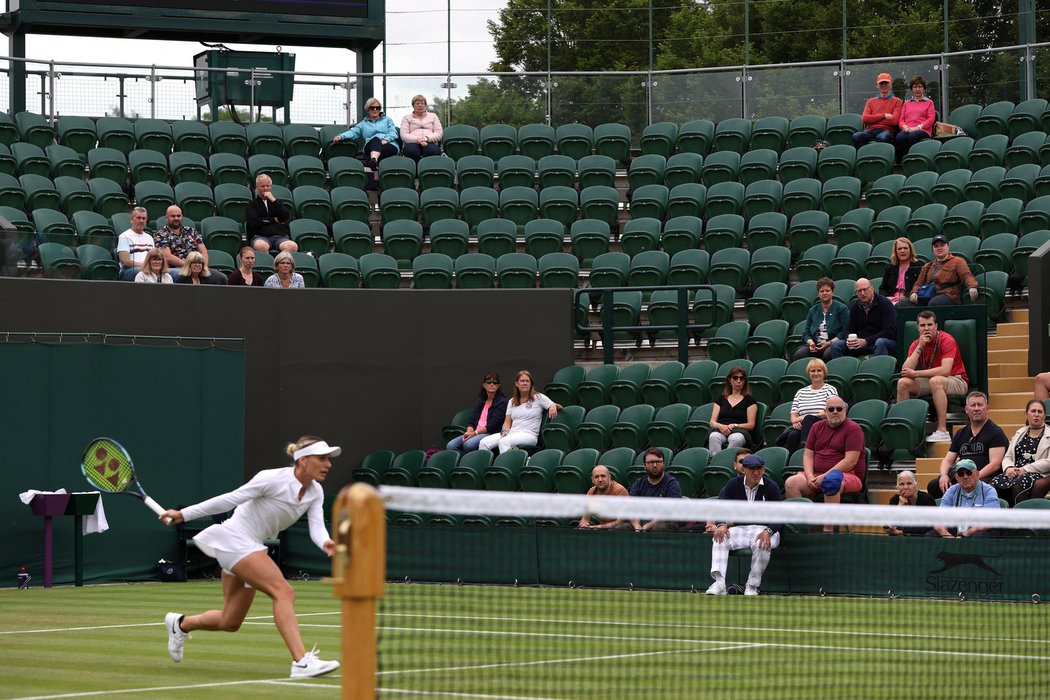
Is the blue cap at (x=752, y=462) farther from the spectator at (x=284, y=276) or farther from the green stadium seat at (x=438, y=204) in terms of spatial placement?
the green stadium seat at (x=438, y=204)

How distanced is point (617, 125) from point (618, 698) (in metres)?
18.5

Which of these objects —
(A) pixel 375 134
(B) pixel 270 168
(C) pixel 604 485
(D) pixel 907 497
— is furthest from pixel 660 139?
(D) pixel 907 497

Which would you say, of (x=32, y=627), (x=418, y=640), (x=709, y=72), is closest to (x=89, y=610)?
(x=32, y=627)

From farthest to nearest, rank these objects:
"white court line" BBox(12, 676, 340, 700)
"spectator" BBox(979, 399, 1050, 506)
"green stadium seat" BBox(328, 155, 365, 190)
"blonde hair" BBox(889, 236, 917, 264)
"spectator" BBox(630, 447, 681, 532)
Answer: "green stadium seat" BBox(328, 155, 365, 190) < "blonde hair" BBox(889, 236, 917, 264) < "spectator" BBox(630, 447, 681, 532) < "spectator" BBox(979, 399, 1050, 506) < "white court line" BBox(12, 676, 340, 700)

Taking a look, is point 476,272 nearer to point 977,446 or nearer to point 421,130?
point 421,130

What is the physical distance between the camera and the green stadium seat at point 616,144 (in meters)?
25.0

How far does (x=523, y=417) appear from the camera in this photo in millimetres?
18578

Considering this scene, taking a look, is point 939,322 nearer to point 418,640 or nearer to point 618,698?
point 418,640

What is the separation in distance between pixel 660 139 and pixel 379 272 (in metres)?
5.92

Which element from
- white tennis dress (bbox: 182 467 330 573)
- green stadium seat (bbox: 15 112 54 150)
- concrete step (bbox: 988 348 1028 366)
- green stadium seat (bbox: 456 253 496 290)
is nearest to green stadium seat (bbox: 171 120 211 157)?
green stadium seat (bbox: 15 112 54 150)

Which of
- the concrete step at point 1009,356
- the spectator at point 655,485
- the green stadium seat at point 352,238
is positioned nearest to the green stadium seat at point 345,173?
the green stadium seat at point 352,238

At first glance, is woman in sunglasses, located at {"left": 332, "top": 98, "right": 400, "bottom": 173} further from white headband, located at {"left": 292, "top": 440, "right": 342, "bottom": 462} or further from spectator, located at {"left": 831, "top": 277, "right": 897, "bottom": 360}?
white headband, located at {"left": 292, "top": 440, "right": 342, "bottom": 462}

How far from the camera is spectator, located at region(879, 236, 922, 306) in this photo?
1756 centimetres

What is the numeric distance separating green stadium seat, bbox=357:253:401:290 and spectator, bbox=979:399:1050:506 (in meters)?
9.59
